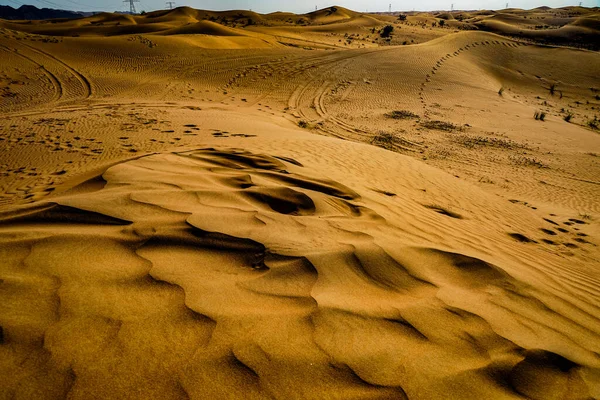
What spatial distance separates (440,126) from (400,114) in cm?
170

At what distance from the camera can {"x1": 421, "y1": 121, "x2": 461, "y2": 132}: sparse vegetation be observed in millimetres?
10825

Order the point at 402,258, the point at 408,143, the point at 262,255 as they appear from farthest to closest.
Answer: the point at 408,143, the point at 402,258, the point at 262,255

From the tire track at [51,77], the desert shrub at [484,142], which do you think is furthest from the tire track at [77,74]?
the desert shrub at [484,142]

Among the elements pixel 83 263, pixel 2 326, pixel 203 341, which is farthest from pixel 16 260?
pixel 203 341

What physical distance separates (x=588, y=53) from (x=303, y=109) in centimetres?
2376

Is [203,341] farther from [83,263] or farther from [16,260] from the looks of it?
[16,260]

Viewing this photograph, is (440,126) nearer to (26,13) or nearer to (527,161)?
(527,161)

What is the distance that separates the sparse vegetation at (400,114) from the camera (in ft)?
39.2

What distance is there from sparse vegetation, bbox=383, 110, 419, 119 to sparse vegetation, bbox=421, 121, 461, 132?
84 centimetres

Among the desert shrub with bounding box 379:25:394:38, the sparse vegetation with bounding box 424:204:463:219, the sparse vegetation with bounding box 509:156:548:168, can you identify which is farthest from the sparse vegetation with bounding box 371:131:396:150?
the desert shrub with bounding box 379:25:394:38

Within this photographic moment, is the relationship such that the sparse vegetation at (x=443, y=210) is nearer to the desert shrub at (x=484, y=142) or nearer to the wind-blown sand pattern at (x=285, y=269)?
the wind-blown sand pattern at (x=285, y=269)

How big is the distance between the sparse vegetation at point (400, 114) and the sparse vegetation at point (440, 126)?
0.84 meters

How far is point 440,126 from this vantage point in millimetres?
11008

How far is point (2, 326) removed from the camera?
1418 mm
